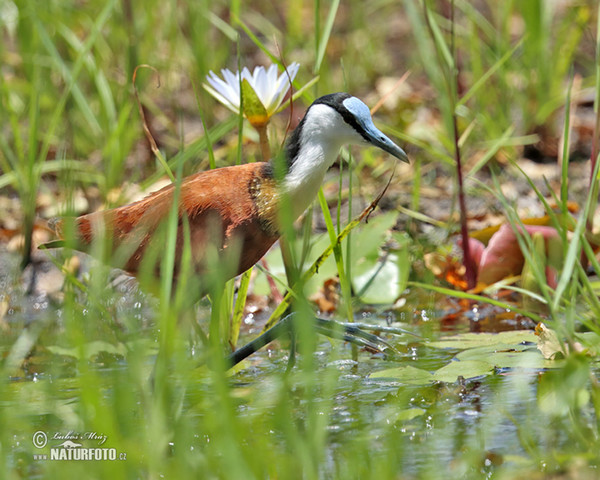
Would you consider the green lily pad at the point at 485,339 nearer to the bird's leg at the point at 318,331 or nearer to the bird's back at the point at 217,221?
the bird's leg at the point at 318,331

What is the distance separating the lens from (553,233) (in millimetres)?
2930

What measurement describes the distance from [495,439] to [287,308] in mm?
918

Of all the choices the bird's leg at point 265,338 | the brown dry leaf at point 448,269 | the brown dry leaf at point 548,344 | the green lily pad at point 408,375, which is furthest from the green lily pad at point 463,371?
the brown dry leaf at point 448,269

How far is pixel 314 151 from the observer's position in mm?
2484

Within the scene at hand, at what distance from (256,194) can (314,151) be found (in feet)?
0.64

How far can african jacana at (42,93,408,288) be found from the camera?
246 cm

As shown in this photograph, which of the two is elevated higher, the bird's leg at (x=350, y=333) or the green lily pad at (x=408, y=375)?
the bird's leg at (x=350, y=333)

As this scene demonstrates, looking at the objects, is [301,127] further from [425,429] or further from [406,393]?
[425,429]

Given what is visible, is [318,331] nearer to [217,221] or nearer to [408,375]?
[408,375]

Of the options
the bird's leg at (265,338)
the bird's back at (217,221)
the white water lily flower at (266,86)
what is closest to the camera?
the bird's leg at (265,338)

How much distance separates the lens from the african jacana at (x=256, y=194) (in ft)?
8.07

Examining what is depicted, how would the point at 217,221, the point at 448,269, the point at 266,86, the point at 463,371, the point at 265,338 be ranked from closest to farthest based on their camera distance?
the point at 463,371 → the point at 265,338 → the point at 217,221 → the point at 266,86 → the point at 448,269

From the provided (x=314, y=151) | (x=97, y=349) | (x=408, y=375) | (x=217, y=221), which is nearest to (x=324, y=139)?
(x=314, y=151)

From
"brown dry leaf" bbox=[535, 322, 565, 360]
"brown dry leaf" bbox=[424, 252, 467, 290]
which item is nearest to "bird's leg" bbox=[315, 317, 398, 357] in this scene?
"brown dry leaf" bbox=[535, 322, 565, 360]
